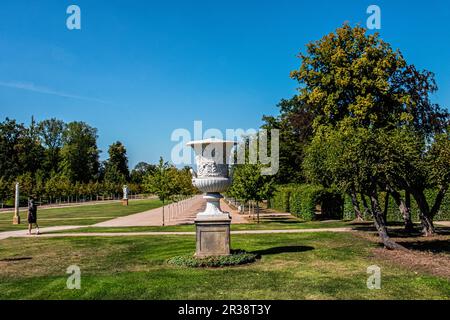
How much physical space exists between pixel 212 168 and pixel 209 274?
319 cm

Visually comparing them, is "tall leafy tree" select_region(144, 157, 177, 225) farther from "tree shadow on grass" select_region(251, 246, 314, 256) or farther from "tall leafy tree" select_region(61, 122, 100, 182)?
"tall leafy tree" select_region(61, 122, 100, 182)

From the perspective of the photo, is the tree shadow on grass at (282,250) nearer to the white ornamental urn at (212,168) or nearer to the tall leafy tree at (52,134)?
the white ornamental urn at (212,168)

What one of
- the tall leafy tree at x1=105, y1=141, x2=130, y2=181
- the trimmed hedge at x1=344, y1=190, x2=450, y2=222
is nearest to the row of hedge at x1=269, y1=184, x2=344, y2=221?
the trimmed hedge at x1=344, y1=190, x2=450, y2=222

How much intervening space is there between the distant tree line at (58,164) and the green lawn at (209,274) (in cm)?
5163

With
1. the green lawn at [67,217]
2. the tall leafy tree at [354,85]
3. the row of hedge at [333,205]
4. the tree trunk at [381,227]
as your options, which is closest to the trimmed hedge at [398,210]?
the row of hedge at [333,205]

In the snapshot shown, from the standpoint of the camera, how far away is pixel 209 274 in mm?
9922

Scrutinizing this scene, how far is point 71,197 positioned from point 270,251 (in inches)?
2939

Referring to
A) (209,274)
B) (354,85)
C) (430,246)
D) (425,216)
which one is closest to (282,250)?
(209,274)

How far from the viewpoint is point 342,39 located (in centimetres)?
2303

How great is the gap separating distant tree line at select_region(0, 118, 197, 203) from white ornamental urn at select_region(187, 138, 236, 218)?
181 feet

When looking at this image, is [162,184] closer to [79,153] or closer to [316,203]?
[316,203]

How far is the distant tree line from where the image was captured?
233 feet

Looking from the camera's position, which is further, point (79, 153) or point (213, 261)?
point (79, 153)
